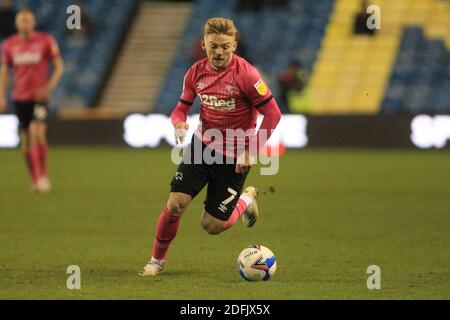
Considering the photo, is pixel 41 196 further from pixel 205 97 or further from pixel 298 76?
pixel 298 76

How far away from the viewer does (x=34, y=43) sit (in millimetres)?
12914

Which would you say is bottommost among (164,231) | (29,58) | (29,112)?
(164,231)

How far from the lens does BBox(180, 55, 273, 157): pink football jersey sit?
7.25 metres

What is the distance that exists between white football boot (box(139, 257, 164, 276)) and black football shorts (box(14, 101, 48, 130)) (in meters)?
5.99

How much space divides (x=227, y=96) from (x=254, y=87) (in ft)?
0.67

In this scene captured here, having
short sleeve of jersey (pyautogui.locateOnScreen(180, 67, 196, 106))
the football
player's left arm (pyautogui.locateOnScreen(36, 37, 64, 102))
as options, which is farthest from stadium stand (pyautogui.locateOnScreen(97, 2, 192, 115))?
the football

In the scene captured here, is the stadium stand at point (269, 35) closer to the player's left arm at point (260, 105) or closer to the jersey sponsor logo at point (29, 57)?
the jersey sponsor logo at point (29, 57)

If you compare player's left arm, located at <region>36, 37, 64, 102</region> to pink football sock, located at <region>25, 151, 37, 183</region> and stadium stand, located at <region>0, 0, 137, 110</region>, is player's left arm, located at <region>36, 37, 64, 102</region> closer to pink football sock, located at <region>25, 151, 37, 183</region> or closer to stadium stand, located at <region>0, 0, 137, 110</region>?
pink football sock, located at <region>25, 151, 37, 183</region>

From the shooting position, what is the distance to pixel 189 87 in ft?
24.4

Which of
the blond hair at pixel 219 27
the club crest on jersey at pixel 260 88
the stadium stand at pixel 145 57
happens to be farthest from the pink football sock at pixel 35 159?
the stadium stand at pixel 145 57

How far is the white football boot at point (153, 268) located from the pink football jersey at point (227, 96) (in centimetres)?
89

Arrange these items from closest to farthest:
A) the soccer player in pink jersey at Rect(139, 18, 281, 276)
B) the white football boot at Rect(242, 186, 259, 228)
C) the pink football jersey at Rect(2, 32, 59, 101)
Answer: the soccer player in pink jersey at Rect(139, 18, 281, 276) < the white football boot at Rect(242, 186, 259, 228) < the pink football jersey at Rect(2, 32, 59, 101)

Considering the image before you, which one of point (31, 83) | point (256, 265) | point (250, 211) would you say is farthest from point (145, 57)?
point (256, 265)

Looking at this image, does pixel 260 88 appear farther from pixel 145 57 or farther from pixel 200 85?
pixel 145 57
